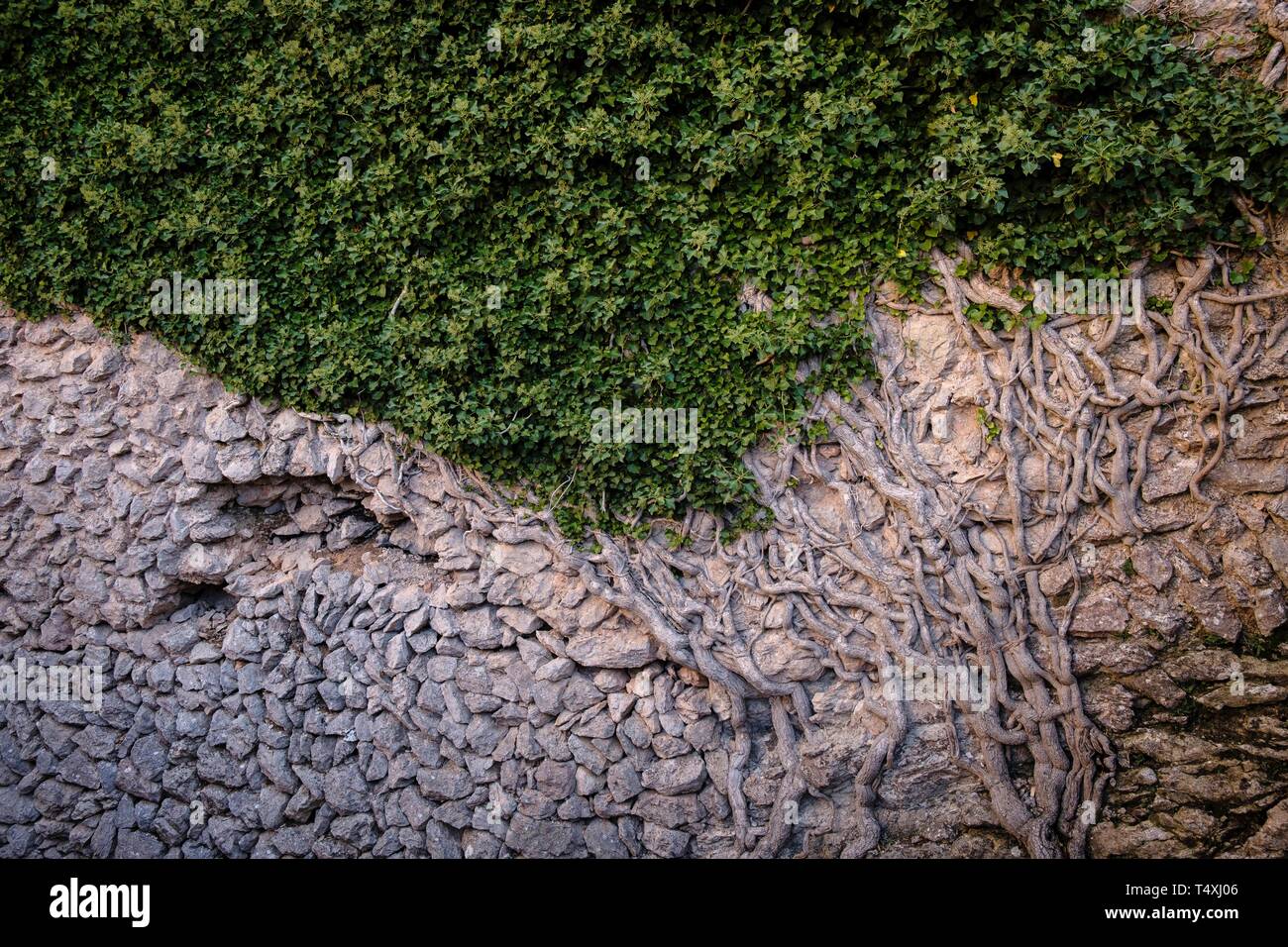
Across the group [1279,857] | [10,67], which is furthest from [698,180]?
[10,67]

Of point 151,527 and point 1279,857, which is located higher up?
point 151,527

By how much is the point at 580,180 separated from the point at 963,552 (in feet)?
11.2

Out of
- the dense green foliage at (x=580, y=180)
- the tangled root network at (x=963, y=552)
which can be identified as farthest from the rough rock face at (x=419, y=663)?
the dense green foliage at (x=580, y=180)

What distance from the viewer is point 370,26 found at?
5.20m

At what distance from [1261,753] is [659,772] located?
3397 mm

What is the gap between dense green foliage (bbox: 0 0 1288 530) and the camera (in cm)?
435

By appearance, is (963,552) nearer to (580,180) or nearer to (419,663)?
(580,180)

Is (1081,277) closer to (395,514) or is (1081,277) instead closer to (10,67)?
(395,514)

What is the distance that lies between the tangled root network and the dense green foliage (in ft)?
1.14

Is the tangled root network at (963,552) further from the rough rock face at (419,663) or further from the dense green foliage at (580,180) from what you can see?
the dense green foliage at (580,180)

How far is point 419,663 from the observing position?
5.44 metres

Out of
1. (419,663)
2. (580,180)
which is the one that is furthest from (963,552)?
(419,663)

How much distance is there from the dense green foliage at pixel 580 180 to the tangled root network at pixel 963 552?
13.7 inches

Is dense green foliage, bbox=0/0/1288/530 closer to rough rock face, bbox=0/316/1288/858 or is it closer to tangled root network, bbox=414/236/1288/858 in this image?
tangled root network, bbox=414/236/1288/858
